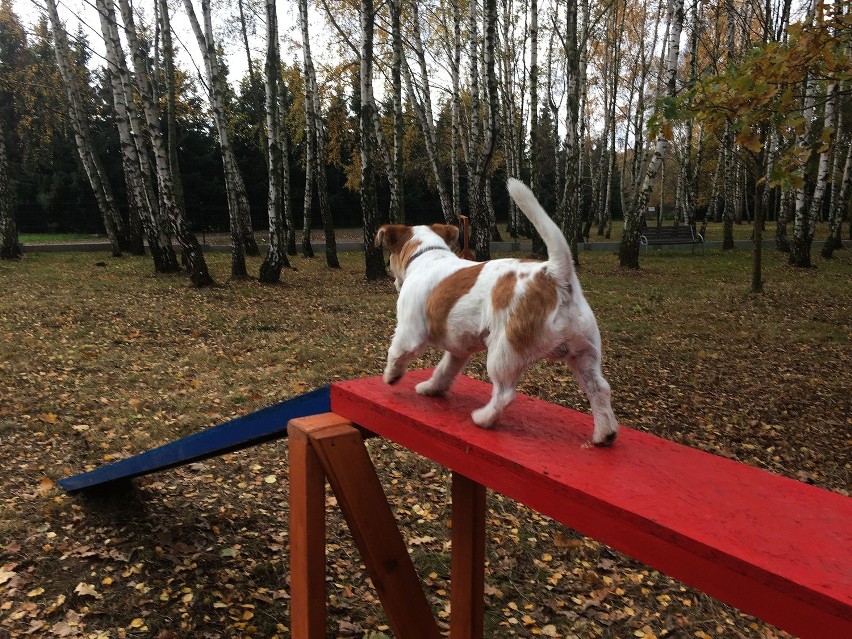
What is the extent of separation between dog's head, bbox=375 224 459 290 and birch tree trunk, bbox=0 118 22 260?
64.0 feet

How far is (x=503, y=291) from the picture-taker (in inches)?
85.0

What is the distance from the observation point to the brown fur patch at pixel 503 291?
6.98ft

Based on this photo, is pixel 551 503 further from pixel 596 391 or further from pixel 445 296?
pixel 445 296

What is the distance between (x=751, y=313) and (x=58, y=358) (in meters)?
11.4

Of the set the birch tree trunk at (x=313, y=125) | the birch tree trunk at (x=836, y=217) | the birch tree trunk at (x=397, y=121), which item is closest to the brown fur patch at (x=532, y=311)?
the birch tree trunk at (x=397, y=121)

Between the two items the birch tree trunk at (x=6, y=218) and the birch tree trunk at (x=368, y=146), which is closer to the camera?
the birch tree trunk at (x=368, y=146)

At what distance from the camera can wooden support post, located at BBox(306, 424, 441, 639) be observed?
7.14 feet

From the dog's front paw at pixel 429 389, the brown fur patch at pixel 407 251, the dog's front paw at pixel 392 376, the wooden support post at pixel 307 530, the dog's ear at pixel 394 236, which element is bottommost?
the wooden support post at pixel 307 530

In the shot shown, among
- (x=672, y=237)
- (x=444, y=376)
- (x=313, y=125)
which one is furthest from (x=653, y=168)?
(x=444, y=376)

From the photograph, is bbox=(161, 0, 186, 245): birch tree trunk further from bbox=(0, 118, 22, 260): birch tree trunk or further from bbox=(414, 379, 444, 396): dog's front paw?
bbox=(414, 379, 444, 396): dog's front paw

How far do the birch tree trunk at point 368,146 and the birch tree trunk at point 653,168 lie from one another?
21.2 feet

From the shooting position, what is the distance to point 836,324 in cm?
960

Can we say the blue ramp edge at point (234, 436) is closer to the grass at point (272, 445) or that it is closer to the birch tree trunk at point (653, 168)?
the grass at point (272, 445)

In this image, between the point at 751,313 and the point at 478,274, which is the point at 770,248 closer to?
the point at 751,313
